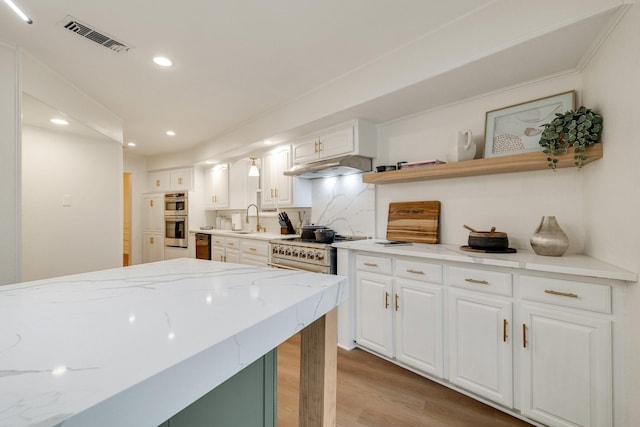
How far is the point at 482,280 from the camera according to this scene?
184 centimetres

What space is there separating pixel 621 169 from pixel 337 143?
7.07 ft

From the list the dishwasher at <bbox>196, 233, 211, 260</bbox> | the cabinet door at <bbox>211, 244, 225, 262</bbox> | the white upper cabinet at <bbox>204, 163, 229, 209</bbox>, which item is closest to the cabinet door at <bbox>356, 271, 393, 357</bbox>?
the cabinet door at <bbox>211, 244, 225, 262</bbox>

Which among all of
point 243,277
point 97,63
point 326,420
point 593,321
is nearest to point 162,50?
point 97,63

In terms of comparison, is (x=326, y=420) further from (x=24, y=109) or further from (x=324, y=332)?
(x=24, y=109)

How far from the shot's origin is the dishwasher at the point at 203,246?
4.81 m

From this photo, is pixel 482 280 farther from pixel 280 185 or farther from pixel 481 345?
pixel 280 185

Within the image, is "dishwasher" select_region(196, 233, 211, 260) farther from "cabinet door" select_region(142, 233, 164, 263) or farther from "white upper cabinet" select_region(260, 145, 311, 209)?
"white upper cabinet" select_region(260, 145, 311, 209)

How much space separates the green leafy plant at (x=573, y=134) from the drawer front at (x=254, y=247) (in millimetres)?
2871

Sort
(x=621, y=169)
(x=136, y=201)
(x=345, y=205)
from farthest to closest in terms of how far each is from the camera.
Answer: (x=136, y=201)
(x=345, y=205)
(x=621, y=169)

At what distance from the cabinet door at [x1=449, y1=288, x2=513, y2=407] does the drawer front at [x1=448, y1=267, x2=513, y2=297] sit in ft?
0.15

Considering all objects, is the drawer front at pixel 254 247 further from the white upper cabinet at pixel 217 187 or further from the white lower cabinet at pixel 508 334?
the white lower cabinet at pixel 508 334

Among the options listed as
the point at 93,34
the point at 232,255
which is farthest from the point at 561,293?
the point at 232,255

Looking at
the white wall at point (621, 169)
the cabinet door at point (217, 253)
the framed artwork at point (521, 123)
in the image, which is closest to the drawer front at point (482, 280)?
the white wall at point (621, 169)

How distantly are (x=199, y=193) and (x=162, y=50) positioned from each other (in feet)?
11.4
